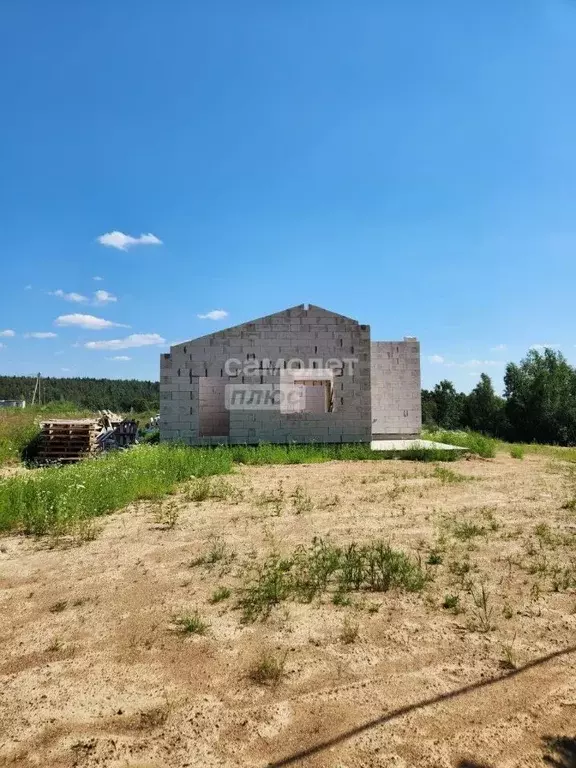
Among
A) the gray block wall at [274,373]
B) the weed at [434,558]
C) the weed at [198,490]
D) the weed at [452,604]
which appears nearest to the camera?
the weed at [452,604]

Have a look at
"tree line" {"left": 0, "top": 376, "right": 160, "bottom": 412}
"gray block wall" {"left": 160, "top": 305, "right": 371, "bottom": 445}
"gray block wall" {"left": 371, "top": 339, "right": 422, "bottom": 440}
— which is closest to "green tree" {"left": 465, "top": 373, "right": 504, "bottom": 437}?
"gray block wall" {"left": 371, "top": 339, "right": 422, "bottom": 440}

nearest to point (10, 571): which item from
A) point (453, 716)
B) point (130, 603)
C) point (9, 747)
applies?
point (130, 603)

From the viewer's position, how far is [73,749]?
2.72 metres

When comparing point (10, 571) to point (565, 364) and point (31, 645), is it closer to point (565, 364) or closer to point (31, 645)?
point (31, 645)

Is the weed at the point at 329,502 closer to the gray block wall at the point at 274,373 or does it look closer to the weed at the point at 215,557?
the weed at the point at 215,557

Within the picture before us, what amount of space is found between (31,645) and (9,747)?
3.80ft

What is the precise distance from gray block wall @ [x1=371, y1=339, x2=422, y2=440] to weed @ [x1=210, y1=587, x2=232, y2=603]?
15.2m

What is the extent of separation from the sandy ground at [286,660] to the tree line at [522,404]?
2802 cm

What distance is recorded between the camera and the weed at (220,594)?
4582 mm

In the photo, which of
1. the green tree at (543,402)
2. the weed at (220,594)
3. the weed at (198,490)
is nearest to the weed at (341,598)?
the weed at (220,594)

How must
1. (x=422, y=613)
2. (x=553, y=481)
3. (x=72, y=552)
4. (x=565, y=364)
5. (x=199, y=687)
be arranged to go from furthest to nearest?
1. (x=565, y=364)
2. (x=553, y=481)
3. (x=72, y=552)
4. (x=422, y=613)
5. (x=199, y=687)

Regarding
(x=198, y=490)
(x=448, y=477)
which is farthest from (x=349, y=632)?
(x=448, y=477)

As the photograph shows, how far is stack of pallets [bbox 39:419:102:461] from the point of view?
581 inches

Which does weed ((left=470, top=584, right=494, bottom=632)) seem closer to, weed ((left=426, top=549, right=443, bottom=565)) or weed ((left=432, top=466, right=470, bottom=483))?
weed ((left=426, top=549, right=443, bottom=565))
